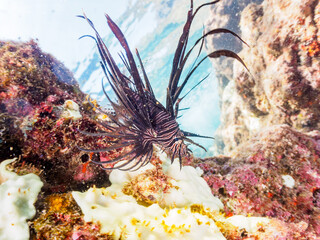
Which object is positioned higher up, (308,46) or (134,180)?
(308,46)

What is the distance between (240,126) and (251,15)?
18.4 ft

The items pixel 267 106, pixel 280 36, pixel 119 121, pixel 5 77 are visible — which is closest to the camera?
pixel 119 121

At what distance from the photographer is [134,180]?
2598mm

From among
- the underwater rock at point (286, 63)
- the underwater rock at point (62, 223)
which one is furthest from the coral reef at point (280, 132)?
the underwater rock at point (62, 223)

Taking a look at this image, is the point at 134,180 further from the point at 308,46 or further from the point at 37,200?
the point at 308,46

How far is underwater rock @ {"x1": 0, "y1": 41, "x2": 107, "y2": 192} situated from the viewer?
8.29ft

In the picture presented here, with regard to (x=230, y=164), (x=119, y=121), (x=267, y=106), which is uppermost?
(x=267, y=106)

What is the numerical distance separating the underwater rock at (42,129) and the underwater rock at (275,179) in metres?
2.18

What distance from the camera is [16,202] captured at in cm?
176

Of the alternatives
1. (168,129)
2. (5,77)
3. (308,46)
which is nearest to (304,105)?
(308,46)

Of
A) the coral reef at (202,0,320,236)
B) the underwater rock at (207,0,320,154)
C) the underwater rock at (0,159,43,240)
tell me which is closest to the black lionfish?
the underwater rock at (0,159,43,240)

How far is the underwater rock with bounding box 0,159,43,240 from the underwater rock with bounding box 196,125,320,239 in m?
2.59

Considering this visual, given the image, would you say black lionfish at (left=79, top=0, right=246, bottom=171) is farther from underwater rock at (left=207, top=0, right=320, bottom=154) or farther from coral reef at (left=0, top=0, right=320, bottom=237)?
underwater rock at (left=207, top=0, right=320, bottom=154)

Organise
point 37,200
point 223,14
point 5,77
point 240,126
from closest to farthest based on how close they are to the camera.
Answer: point 37,200
point 5,77
point 240,126
point 223,14
